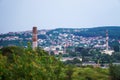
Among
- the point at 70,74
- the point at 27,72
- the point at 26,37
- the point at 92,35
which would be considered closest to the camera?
the point at 27,72

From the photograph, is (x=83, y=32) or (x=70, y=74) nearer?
(x=70, y=74)

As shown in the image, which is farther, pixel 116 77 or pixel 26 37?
pixel 26 37

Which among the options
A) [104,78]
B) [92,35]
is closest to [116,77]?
[104,78]

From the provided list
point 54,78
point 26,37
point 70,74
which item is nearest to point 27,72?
point 54,78

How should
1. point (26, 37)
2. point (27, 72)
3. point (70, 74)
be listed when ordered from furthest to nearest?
point (26, 37) → point (70, 74) → point (27, 72)

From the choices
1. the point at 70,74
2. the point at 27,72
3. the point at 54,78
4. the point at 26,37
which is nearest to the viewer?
the point at 27,72

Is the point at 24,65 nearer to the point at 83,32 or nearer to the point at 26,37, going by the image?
the point at 26,37

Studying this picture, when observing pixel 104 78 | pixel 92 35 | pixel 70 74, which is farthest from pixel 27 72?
pixel 92 35

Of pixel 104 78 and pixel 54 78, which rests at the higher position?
pixel 54 78

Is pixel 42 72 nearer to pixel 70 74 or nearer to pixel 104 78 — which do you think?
pixel 70 74
